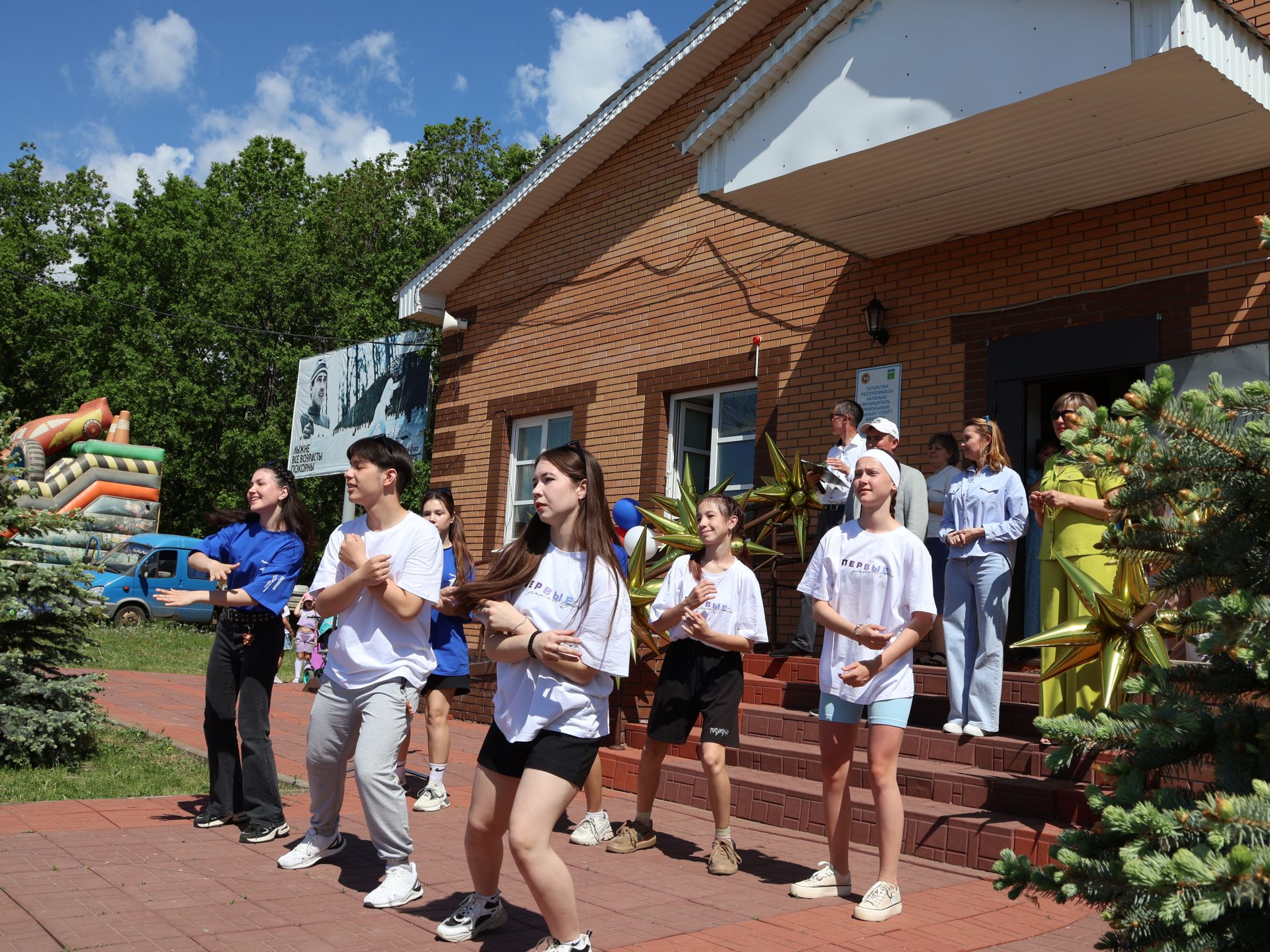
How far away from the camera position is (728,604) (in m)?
5.84

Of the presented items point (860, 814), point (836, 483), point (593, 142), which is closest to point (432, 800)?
point (860, 814)

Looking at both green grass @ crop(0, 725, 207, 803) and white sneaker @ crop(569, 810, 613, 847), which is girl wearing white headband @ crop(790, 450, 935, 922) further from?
green grass @ crop(0, 725, 207, 803)

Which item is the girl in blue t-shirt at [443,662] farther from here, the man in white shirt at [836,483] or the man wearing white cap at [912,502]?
the man wearing white cap at [912,502]

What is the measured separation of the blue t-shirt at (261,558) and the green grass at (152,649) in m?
7.57

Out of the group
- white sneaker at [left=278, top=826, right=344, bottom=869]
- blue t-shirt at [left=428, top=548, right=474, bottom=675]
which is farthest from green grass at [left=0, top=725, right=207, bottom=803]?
white sneaker at [left=278, top=826, right=344, bottom=869]

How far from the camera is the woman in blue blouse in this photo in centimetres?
671

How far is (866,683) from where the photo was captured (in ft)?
16.0

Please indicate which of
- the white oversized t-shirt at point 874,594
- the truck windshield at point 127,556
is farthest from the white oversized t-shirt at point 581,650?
the truck windshield at point 127,556

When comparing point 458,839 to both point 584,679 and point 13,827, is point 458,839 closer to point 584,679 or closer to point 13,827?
point 13,827

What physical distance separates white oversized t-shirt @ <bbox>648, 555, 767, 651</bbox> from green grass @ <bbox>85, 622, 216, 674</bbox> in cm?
908

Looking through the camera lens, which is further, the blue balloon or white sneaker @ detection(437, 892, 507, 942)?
the blue balloon

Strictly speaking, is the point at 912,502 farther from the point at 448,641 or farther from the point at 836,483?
the point at 448,641

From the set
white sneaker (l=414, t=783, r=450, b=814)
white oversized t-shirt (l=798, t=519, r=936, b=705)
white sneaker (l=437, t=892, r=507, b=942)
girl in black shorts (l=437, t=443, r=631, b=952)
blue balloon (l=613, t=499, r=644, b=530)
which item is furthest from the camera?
blue balloon (l=613, t=499, r=644, b=530)

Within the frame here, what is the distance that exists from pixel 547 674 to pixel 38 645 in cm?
508
